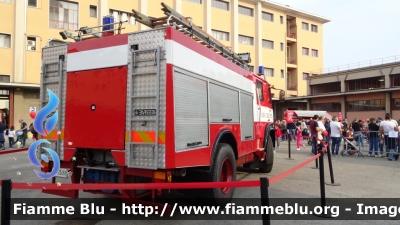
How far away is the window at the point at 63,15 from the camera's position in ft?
82.9

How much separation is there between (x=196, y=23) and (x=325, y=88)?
21.7m

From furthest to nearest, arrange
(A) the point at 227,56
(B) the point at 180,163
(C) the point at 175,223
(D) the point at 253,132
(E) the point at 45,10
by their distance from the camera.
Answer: (E) the point at 45,10 → (D) the point at 253,132 → (A) the point at 227,56 → (C) the point at 175,223 → (B) the point at 180,163

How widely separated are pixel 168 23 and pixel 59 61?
200 cm

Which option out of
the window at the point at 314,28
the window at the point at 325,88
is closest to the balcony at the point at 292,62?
the window at the point at 325,88

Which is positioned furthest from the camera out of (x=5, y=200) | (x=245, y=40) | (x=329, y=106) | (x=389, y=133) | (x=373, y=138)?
(x=329, y=106)

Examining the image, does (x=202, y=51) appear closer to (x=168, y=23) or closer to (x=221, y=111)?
(x=168, y=23)

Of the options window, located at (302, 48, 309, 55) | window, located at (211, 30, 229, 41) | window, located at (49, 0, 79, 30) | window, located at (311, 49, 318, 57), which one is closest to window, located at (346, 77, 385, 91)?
window, located at (302, 48, 309, 55)

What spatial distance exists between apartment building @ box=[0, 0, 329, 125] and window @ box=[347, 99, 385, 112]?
8.35 meters

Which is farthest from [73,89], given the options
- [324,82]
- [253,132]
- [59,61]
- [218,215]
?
[324,82]

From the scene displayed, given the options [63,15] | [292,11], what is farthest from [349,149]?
[292,11]

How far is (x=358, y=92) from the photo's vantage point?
1369 inches

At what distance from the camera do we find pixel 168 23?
14.0 ft

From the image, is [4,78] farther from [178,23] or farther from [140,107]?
[140,107]

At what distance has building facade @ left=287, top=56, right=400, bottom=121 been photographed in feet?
107
